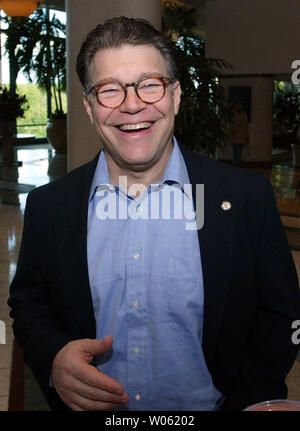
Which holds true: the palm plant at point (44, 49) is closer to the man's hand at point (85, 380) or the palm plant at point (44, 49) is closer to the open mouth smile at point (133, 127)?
the open mouth smile at point (133, 127)

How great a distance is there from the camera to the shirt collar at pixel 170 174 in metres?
1.67

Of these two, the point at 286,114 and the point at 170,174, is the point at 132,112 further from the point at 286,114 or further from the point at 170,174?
the point at 286,114

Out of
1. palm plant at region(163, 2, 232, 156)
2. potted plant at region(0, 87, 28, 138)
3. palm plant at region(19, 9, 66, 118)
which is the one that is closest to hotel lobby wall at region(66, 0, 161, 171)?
palm plant at region(163, 2, 232, 156)

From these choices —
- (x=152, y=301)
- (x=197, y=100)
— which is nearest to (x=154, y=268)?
(x=152, y=301)

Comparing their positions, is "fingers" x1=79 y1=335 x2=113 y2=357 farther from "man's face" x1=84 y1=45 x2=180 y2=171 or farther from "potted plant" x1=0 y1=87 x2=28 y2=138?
"potted plant" x1=0 y1=87 x2=28 y2=138

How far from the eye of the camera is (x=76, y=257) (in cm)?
163

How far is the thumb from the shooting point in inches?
51.9

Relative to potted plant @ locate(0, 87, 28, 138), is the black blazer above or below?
below

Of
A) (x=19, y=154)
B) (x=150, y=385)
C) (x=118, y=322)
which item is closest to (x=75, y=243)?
(x=118, y=322)

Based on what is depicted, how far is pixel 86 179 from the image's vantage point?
174cm

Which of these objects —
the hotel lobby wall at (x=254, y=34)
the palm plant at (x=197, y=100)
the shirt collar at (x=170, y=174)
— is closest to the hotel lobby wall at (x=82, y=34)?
the palm plant at (x=197, y=100)

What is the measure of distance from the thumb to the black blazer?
161mm
